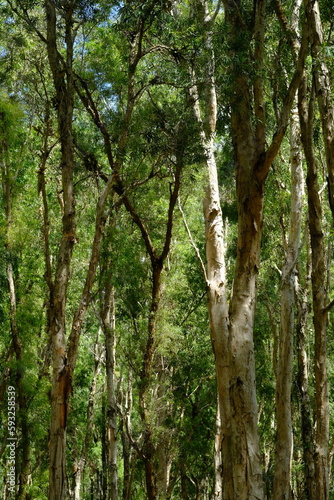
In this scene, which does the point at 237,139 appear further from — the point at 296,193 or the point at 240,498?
the point at 240,498

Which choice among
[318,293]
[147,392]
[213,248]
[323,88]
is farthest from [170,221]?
[323,88]

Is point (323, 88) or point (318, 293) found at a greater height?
point (323, 88)

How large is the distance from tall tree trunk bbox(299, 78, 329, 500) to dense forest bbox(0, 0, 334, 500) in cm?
2

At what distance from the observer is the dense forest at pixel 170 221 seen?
743cm

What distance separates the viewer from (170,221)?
469 inches

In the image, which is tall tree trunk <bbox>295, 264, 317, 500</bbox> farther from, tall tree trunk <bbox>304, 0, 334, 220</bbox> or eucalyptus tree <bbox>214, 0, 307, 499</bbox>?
tall tree trunk <bbox>304, 0, 334, 220</bbox>

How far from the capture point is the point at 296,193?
9578 millimetres

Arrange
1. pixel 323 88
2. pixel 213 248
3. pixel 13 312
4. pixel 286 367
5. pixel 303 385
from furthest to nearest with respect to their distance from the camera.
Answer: pixel 13 312 < pixel 303 385 < pixel 213 248 < pixel 286 367 < pixel 323 88

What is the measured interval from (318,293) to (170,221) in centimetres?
473

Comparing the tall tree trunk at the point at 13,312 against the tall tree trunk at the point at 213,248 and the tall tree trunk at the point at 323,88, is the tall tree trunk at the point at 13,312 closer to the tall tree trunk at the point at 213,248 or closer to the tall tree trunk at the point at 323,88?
the tall tree trunk at the point at 213,248

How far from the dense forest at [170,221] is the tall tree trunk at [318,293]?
2 cm

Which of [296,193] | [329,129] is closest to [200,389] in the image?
[296,193]

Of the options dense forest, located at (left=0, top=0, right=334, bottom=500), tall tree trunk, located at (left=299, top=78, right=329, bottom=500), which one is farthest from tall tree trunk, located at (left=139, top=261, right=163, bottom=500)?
tall tree trunk, located at (left=299, top=78, right=329, bottom=500)

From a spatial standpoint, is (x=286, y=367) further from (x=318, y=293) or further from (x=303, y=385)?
(x=303, y=385)
